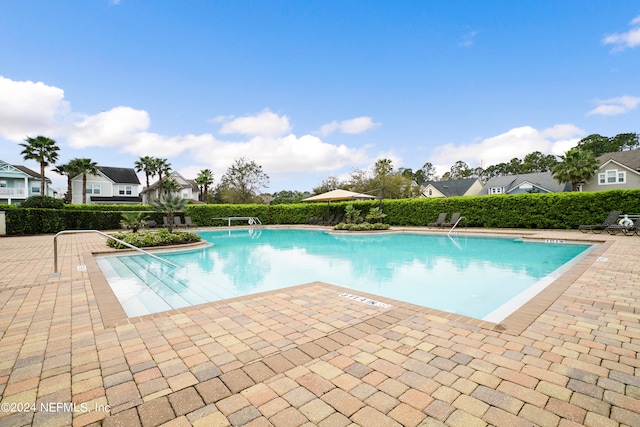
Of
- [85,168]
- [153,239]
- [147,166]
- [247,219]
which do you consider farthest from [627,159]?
[85,168]

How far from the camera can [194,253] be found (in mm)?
10914

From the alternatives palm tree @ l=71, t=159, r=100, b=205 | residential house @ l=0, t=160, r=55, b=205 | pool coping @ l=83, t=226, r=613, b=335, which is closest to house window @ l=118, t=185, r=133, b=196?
palm tree @ l=71, t=159, r=100, b=205

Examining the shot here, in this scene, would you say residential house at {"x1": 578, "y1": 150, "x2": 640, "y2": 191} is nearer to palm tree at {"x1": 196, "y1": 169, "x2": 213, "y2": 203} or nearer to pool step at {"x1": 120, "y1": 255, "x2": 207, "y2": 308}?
pool step at {"x1": 120, "y1": 255, "x2": 207, "y2": 308}

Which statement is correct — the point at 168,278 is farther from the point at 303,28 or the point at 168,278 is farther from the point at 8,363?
the point at 303,28

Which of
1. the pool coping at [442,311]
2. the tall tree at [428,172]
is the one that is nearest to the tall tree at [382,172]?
the pool coping at [442,311]

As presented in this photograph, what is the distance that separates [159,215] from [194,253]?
1256 cm

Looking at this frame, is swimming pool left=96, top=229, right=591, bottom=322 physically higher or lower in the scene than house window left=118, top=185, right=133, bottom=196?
lower

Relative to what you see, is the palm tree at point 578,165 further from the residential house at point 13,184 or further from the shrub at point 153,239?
the residential house at point 13,184

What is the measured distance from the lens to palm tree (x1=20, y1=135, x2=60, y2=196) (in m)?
31.5

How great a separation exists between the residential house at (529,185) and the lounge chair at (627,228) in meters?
25.3

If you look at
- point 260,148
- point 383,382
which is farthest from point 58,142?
point 383,382

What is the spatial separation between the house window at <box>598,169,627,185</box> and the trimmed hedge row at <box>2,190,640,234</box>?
2294cm

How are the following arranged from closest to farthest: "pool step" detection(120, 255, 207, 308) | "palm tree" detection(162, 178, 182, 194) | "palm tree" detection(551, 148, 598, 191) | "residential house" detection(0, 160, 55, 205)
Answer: "pool step" detection(120, 255, 207, 308), "palm tree" detection(551, 148, 598, 191), "residential house" detection(0, 160, 55, 205), "palm tree" detection(162, 178, 182, 194)

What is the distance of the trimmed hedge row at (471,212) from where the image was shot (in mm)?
14320
